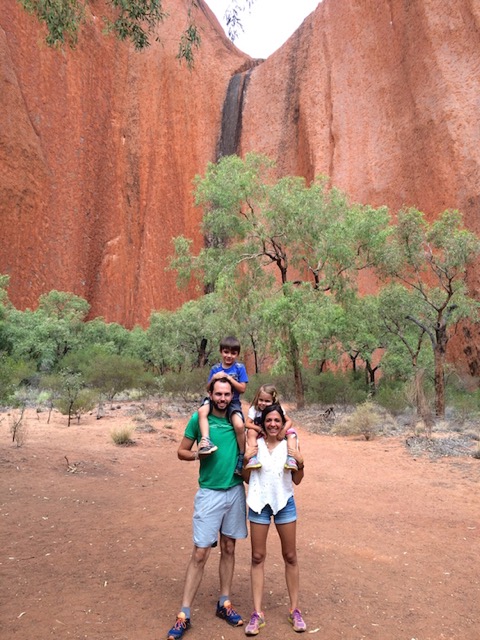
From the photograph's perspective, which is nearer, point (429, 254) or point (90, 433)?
point (90, 433)

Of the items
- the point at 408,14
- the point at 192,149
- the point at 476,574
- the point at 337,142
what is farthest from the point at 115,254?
the point at 476,574

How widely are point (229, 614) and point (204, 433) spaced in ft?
3.62

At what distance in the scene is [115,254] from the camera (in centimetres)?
3628

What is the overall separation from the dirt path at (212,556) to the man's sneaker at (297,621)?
74 millimetres

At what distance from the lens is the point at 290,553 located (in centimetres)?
284

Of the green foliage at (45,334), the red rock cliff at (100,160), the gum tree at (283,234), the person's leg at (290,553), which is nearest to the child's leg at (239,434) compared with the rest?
the person's leg at (290,553)

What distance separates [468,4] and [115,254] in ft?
89.7

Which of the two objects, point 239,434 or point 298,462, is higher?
point 239,434

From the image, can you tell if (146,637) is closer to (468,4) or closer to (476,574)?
(476,574)

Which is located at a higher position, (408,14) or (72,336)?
(408,14)

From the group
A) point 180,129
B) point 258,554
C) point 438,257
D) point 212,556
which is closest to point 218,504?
point 258,554

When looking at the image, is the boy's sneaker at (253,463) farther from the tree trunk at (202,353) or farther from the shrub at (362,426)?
the tree trunk at (202,353)

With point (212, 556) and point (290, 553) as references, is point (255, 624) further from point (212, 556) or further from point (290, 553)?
point (212, 556)

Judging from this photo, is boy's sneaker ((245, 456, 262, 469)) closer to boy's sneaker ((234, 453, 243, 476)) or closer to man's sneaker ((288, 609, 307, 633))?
boy's sneaker ((234, 453, 243, 476))
